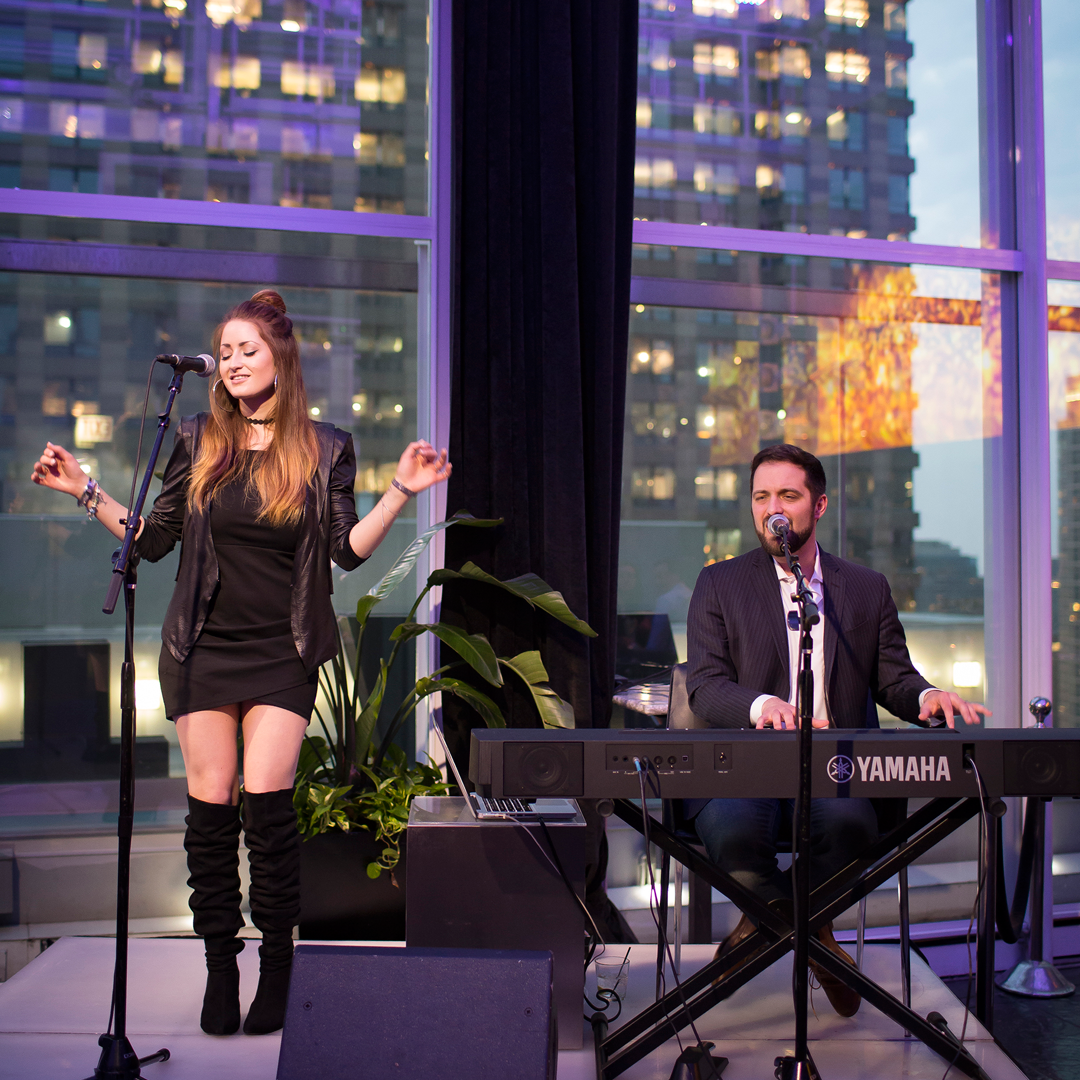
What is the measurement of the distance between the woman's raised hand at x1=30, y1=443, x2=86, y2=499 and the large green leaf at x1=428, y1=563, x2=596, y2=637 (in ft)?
3.28

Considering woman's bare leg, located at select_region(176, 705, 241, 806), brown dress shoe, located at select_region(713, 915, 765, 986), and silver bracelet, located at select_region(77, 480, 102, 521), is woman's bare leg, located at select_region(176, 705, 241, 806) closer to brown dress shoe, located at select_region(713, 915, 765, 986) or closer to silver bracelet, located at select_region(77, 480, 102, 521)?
silver bracelet, located at select_region(77, 480, 102, 521)

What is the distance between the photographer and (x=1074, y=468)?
359 cm

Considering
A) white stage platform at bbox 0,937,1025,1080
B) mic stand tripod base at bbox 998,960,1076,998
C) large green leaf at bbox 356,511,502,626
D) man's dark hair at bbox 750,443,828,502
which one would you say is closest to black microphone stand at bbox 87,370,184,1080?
white stage platform at bbox 0,937,1025,1080

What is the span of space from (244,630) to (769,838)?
122 centimetres

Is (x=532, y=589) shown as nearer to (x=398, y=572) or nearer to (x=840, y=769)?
(x=398, y=572)

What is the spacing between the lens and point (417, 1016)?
1.41m

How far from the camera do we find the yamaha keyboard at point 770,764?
5.74 ft

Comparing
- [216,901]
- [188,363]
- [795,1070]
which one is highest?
[188,363]

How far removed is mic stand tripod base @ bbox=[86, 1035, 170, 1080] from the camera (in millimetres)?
1811

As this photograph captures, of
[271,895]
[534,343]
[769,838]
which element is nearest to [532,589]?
[534,343]

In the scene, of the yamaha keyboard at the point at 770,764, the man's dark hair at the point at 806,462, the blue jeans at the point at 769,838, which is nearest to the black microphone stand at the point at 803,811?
the yamaha keyboard at the point at 770,764

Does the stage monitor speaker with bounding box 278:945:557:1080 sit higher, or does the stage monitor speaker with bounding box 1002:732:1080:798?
the stage monitor speaker with bounding box 1002:732:1080:798

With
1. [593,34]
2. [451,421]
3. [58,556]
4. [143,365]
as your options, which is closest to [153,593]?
[58,556]

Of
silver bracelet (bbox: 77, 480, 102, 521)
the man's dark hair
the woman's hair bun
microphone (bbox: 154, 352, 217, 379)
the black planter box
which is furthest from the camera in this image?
the black planter box
